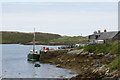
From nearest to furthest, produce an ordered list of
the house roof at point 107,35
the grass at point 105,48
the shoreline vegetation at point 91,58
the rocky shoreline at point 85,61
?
the rocky shoreline at point 85,61
the shoreline vegetation at point 91,58
the grass at point 105,48
the house roof at point 107,35

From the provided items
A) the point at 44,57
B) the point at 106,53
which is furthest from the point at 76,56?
the point at 44,57

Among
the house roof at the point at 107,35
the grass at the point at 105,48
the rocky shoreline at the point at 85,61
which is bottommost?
the rocky shoreline at the point at 85,61

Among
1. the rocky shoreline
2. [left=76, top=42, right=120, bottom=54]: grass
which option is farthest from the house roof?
[left=76, top=42, right=120, bottom=54]: grass

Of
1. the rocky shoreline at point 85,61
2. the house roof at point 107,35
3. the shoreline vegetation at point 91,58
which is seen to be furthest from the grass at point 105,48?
the house roof at point 107,35

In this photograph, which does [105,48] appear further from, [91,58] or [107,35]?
[107,35]

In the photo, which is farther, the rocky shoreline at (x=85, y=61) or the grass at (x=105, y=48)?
the grass at (x=105, y=48)

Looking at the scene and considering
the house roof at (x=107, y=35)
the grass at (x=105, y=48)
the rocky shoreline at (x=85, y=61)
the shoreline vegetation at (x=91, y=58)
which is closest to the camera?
the rocky shoreline at (x=85, y=61)

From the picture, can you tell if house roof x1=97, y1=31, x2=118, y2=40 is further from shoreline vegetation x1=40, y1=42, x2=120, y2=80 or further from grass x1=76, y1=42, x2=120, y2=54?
grass x1=76, y1=42, x2=120, y2=54

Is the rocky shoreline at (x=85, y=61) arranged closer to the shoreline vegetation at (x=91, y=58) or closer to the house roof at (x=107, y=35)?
the shoreline vegetation at (x=91, y=58)

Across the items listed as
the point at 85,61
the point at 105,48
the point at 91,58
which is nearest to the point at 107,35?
the point at 105,48

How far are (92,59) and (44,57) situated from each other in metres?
19.3

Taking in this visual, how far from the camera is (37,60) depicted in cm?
6675

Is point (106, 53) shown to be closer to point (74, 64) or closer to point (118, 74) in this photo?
point (74, 64)

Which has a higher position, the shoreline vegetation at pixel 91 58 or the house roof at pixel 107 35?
the house roof at pixel 107 35
